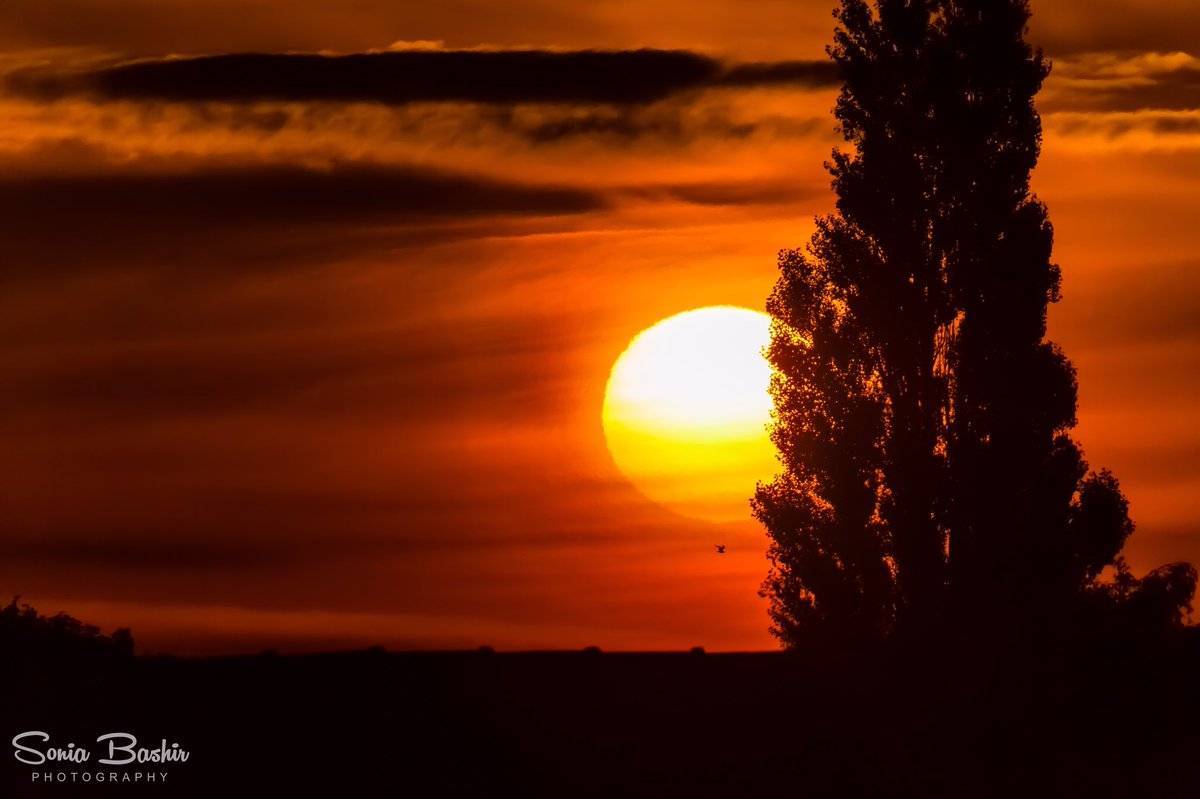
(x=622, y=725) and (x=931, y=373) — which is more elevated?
(x=931, y=373)

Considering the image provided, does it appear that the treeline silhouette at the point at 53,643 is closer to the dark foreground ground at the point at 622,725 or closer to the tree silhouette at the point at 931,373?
the dark foreground ground at the point at 622,725

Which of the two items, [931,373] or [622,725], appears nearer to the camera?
[622,725]

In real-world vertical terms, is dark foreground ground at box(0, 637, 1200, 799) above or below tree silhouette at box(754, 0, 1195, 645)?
below

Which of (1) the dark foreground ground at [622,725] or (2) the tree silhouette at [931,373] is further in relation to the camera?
(2) the tree silhouette at [931,373]

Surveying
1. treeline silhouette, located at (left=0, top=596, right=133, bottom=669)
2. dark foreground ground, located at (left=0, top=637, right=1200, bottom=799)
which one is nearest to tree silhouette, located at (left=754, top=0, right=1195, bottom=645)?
dark foreground ground, located at (left=0, top=637, right=1200, bottom=799)

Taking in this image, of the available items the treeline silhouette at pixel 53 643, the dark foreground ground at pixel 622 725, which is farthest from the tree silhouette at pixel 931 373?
the treeline silhouette at pixel 53 643

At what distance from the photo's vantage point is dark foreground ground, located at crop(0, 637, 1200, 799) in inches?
930

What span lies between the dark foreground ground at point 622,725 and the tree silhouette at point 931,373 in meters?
2.04

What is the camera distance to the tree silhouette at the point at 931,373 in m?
30.0

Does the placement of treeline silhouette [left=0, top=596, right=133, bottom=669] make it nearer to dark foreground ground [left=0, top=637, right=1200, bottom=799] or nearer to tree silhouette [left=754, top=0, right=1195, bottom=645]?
dark foreground ground [left=0, top=637, right=1200, bottom=799]

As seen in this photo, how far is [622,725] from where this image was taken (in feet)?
83.0

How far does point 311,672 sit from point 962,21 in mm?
15276

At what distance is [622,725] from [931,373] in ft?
29.7

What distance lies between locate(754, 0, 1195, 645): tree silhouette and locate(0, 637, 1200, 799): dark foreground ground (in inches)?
80.4
